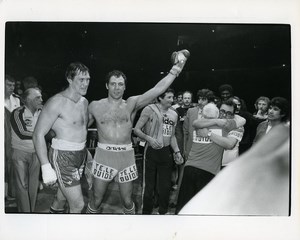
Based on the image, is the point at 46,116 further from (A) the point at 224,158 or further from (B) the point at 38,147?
(A) the point at 224,158

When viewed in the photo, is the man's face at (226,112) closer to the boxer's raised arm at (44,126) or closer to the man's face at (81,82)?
the man's face at (81,82)

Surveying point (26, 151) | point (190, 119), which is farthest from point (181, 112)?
point (26, 151)

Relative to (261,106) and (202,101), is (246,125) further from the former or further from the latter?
(202,101)

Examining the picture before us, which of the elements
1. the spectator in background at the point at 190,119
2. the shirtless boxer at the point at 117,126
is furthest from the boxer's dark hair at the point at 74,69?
the spectator in background at the point at 190,119

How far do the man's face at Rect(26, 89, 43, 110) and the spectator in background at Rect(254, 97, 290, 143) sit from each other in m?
1.21

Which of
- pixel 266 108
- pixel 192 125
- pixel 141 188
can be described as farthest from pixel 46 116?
pixel 266 108

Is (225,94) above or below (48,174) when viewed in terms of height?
above

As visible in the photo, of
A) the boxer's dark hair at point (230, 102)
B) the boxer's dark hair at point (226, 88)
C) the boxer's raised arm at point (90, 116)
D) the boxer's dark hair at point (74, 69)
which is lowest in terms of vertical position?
the boxer's raised arm at point (90, 116)

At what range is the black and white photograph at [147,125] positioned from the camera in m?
2.05

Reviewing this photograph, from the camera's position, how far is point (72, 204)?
2.08 meters

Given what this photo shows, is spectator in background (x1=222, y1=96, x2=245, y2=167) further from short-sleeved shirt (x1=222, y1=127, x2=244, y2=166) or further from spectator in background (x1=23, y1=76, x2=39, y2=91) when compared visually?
spectator in background (x1=23, y1=76, x2=39, y2=91)

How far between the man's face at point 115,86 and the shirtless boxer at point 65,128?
0.13 meters

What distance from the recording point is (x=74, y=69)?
6.73 ft

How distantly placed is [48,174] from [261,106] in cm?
123
